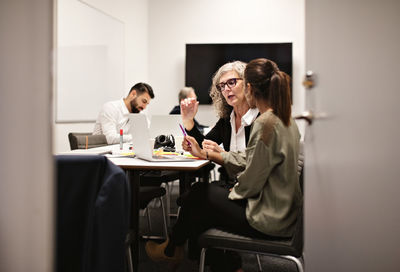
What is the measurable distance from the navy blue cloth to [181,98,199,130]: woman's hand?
3.83 ft

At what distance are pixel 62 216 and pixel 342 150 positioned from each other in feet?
2.91

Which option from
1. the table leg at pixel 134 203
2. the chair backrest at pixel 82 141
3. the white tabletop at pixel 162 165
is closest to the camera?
the white tabletop at pixel 162 165

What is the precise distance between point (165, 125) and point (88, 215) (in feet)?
4.53

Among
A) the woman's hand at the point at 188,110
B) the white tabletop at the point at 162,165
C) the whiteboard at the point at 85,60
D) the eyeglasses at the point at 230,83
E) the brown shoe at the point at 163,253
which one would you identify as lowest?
the brown shoe at the point at 163,253

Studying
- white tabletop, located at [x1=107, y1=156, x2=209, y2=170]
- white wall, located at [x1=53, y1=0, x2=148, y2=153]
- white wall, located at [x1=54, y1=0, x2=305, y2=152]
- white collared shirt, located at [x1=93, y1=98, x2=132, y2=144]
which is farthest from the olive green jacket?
white wall, located at [x1=54, y1=0, x2=305, y2=152]

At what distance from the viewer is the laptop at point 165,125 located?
249cm

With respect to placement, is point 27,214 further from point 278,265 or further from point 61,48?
point 61,48

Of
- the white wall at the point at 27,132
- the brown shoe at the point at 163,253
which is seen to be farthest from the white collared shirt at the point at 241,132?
the white wall at the point at 27,132

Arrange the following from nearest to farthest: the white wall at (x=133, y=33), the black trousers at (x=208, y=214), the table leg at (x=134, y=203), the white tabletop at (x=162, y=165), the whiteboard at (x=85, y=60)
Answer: the black trousers at (x=208, y=214), the white tabletop at (x=162, y=165), the table leg at (x=134, y=203), the whiteboard at (x=85, y=60), the white wall at (x=133, y=33)

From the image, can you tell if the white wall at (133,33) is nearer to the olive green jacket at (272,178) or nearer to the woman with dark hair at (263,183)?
the woman with dark hair at (263,183)

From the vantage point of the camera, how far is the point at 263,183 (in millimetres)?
1393

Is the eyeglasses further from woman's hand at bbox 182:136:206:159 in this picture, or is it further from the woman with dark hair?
the woman with dark hair

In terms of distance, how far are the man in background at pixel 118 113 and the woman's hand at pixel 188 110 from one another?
48.6 inches

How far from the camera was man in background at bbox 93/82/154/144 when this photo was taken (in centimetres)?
350
